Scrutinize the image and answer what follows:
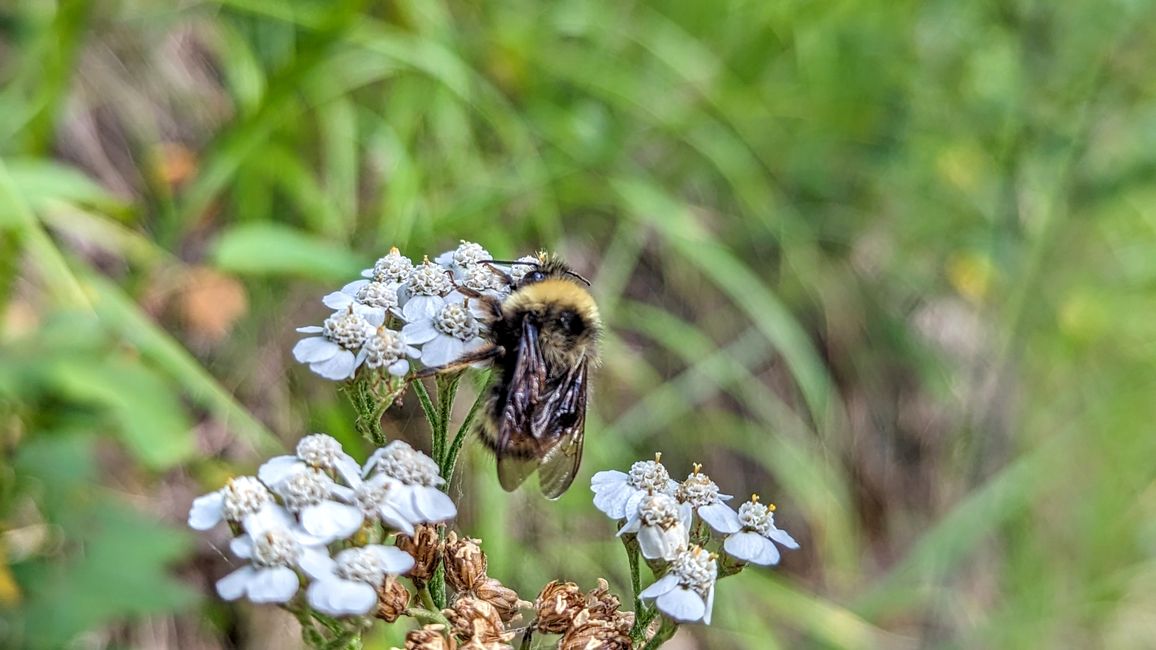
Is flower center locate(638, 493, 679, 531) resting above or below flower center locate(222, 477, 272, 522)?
above

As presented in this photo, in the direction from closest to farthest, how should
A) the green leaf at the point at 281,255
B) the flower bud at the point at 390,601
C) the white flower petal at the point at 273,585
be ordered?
→ the white flower petal at the point at 273,585
the flower bud at the point at 390,601
the green leaf at the point at 281,255

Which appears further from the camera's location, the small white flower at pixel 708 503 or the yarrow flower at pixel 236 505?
the small white flower at pixel 708 503

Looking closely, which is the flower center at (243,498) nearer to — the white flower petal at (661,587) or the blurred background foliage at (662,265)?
the white flower petal at (661,587)

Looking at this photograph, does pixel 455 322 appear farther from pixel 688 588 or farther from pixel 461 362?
pixel 688 588

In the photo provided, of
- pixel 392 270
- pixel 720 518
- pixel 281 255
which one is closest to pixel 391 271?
pixel 392 270

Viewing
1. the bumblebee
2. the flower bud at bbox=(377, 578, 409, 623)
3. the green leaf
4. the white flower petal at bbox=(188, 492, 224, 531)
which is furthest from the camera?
the green leaf

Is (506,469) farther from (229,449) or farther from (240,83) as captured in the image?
(240,83)

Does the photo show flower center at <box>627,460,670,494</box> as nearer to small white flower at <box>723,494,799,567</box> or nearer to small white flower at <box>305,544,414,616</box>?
small white flower at <box>723,494,799,567</box>

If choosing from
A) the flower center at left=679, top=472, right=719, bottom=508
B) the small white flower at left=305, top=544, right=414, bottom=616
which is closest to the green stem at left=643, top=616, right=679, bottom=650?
the flower center at left=679, top=472, right=719, bottom=508

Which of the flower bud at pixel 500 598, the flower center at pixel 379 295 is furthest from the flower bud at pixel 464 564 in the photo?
the flower center at pixel 379 295
